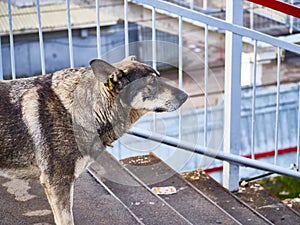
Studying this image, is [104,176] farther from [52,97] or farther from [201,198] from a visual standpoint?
[52,97]

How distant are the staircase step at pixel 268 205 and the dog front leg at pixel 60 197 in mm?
1498

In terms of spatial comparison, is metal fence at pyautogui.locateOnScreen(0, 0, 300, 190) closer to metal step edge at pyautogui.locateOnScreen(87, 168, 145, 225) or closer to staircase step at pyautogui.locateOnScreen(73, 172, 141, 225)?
metal step edge at pyautogui.locateOnScreen(87, 168, 145, 225)

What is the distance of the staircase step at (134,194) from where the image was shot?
12.7 ft

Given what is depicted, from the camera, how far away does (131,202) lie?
407cm

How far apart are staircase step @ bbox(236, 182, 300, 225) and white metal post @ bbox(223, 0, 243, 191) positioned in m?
0.12

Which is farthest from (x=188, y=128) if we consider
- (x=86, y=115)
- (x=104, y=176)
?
(x=86, y=115)

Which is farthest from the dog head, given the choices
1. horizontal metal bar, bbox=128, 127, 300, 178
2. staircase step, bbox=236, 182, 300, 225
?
staircase step, bbox=236, 182, 300, 225

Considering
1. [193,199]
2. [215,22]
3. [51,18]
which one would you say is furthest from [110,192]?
[51,18]

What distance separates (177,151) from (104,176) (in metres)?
0.53

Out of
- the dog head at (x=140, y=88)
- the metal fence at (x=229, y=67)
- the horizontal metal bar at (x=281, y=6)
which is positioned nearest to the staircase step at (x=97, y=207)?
the metal fence at (x=229, y=67)

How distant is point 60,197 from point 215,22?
62.4 inches

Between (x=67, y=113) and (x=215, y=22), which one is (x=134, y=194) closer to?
(x=67, y=113)

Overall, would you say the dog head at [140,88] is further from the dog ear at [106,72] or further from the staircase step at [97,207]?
the staircase step at [97,207]

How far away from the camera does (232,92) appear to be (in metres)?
4.41
